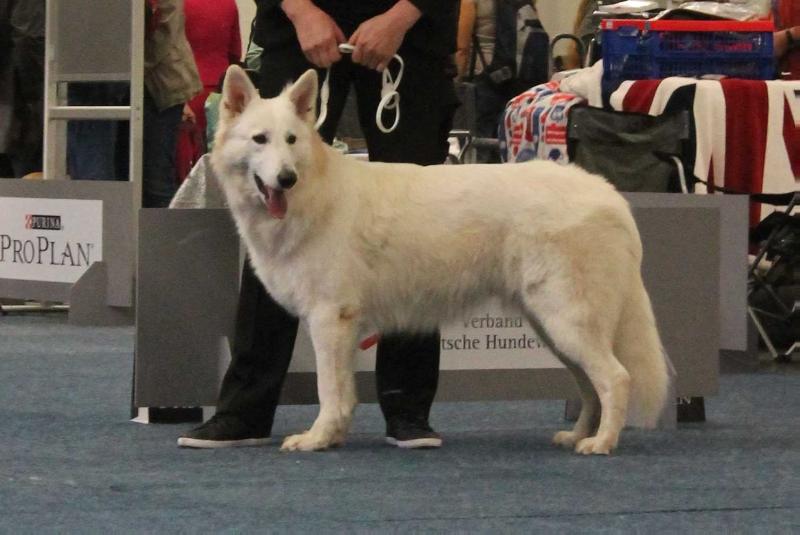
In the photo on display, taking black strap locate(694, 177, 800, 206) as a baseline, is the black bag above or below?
above

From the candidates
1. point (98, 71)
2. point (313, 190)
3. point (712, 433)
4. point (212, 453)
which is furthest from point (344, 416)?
point (98, 71)

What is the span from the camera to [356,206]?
371 cm

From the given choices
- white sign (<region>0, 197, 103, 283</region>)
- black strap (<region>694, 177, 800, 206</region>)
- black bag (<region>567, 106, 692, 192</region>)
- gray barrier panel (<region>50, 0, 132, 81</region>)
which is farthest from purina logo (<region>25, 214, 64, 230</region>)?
black strap (<region>694, 177, 800, 206</region>)

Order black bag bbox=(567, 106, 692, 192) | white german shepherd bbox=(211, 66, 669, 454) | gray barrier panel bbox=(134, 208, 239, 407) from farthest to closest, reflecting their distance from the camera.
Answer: black bag bbox=(567, 106, 692, 192)
gray barrier panel bbox=(134, 208, 239, 407)
white german shepherd bbox=(211, 66, 669, 454)

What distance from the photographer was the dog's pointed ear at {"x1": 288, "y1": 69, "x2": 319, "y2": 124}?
3.61 metres

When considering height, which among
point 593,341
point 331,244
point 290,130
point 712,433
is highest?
point 290,130

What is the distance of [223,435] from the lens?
3764mm

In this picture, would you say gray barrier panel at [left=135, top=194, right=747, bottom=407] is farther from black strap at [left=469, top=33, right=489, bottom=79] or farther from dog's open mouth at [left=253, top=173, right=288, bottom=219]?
black strap at [left=469, top=33, right=489, bottom=79]

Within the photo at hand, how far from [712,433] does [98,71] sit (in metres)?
4.53

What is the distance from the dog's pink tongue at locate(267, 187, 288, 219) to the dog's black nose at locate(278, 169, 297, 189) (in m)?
0.07

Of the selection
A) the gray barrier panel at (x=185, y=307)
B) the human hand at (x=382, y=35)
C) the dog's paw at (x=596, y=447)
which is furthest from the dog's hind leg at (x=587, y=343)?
the gray barrier panel at (x=185, y=307)

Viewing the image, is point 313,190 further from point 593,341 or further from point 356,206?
point 593,341

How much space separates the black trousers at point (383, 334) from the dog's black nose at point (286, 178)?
0.37 meters

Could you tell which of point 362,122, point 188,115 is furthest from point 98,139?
point 362,122
